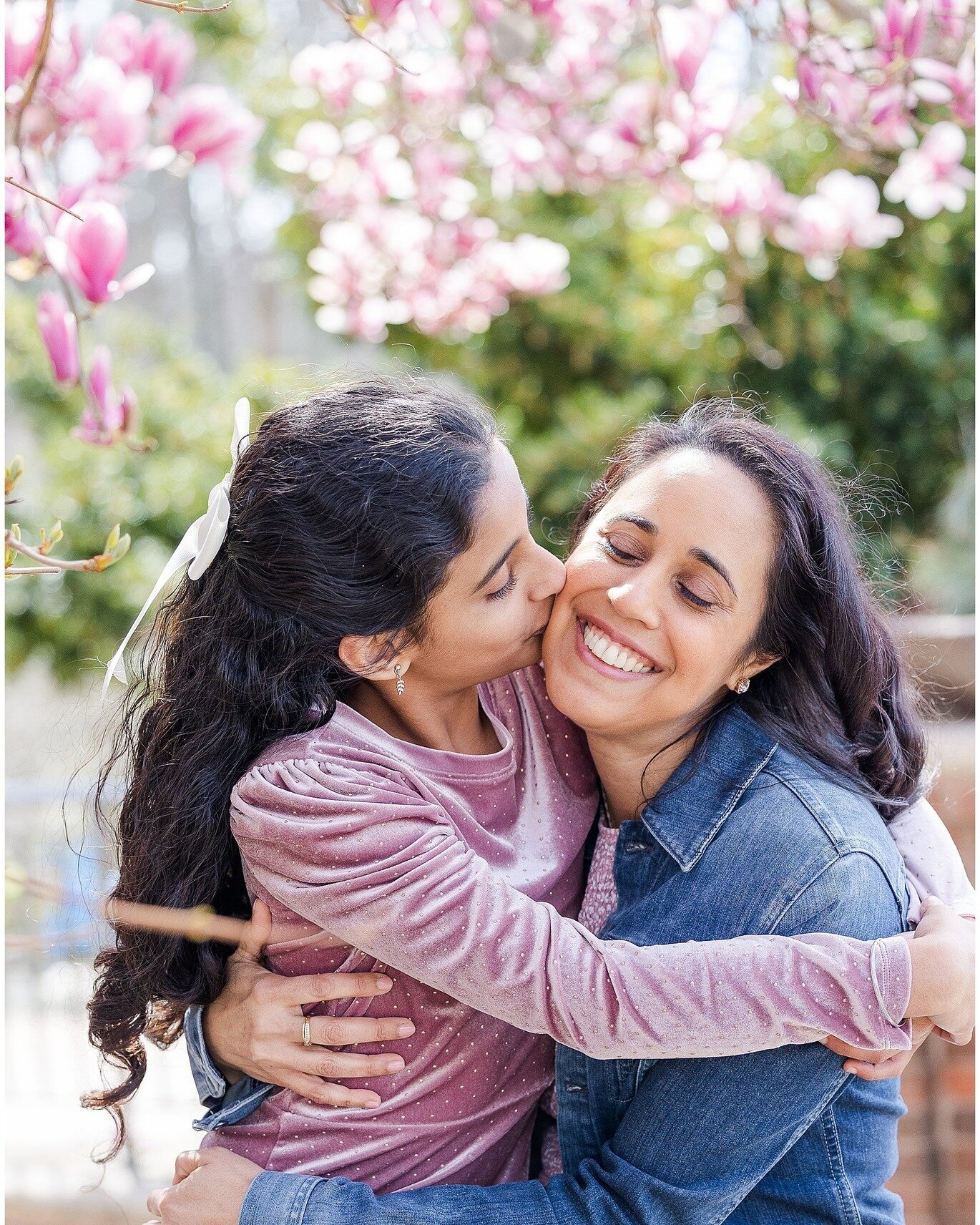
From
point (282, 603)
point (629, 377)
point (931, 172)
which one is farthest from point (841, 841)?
point (629, 377)

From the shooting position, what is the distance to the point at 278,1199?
4.71 ft

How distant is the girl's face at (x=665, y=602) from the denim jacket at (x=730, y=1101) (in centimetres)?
15

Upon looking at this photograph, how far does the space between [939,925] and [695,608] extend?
0.47 metres

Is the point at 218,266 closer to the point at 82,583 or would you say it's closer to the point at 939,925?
the point at 82,583

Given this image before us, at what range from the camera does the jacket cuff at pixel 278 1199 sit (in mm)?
1421

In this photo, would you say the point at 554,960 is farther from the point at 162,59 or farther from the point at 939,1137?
the point at 939,1137

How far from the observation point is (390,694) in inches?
66.4

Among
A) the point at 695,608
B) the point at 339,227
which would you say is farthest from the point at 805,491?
the point at 339,227

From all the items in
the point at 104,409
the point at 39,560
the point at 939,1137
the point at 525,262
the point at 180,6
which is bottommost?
the point at 939,1137

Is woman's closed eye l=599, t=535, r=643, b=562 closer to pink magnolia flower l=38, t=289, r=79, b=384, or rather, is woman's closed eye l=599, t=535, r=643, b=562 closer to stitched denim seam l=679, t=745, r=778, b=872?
stitched denim seam l=679, t=745, r=778, b=872

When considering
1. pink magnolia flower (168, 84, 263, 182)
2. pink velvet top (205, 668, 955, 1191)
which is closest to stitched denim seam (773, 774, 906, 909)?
pink velvet top (205, 668, 955, 1191)

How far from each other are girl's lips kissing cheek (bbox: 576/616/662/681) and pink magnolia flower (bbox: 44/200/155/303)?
2.39 ft

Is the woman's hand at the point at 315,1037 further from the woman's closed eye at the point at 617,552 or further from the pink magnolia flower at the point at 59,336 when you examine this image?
the pink magnolia flower at the point at 59,336

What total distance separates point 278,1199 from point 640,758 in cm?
71
